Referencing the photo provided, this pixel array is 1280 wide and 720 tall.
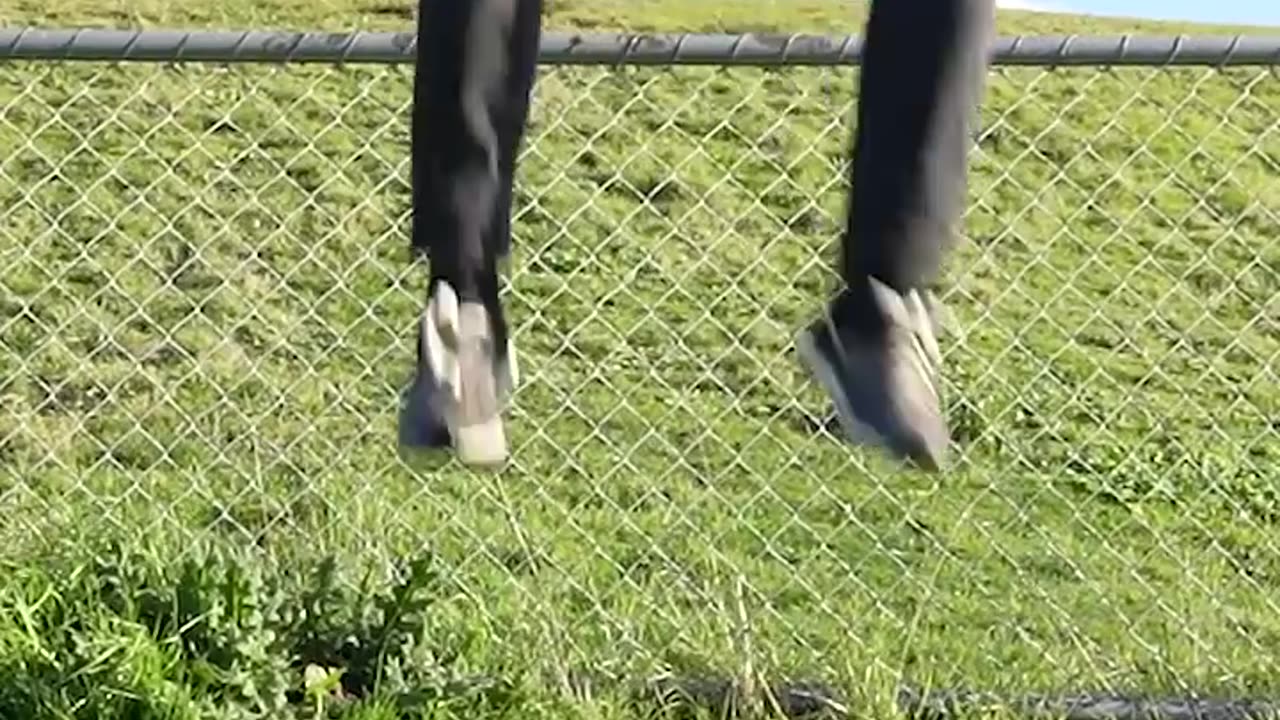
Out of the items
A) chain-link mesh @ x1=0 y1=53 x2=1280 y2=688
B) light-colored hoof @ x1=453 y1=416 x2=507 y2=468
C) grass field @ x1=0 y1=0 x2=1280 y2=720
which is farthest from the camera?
chain-link mesh @ x1=0 y1=53 x2=1280 y2=688

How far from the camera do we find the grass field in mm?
2807

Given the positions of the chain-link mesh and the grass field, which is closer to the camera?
the grass field

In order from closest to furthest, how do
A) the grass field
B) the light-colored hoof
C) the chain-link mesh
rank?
the light-colored hoof
the grass field
the chain-link mesh

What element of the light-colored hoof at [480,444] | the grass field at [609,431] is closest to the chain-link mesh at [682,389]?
the grass field at [609,431]

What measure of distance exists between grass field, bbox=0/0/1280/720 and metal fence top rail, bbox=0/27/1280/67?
479mm

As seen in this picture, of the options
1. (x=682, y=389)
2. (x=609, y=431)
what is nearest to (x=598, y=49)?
(x=609, y=431)

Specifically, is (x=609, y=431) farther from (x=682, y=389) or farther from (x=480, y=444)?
(x=480, y=444)

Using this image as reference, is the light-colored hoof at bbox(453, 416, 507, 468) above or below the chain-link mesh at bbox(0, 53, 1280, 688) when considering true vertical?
above

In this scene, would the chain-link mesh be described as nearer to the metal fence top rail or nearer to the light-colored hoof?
the metal fence top rail

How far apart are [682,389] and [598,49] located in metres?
1.32

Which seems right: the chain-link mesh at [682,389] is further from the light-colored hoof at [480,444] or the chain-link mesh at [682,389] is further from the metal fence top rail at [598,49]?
the light-colored hoof at [480,444]

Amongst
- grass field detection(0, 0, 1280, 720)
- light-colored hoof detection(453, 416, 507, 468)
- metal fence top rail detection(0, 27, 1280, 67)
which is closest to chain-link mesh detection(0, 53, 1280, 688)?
grass field detection(0, 0, 1280, 720)

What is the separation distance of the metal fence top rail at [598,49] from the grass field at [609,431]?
479 millimetres

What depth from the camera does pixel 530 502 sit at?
361cm
